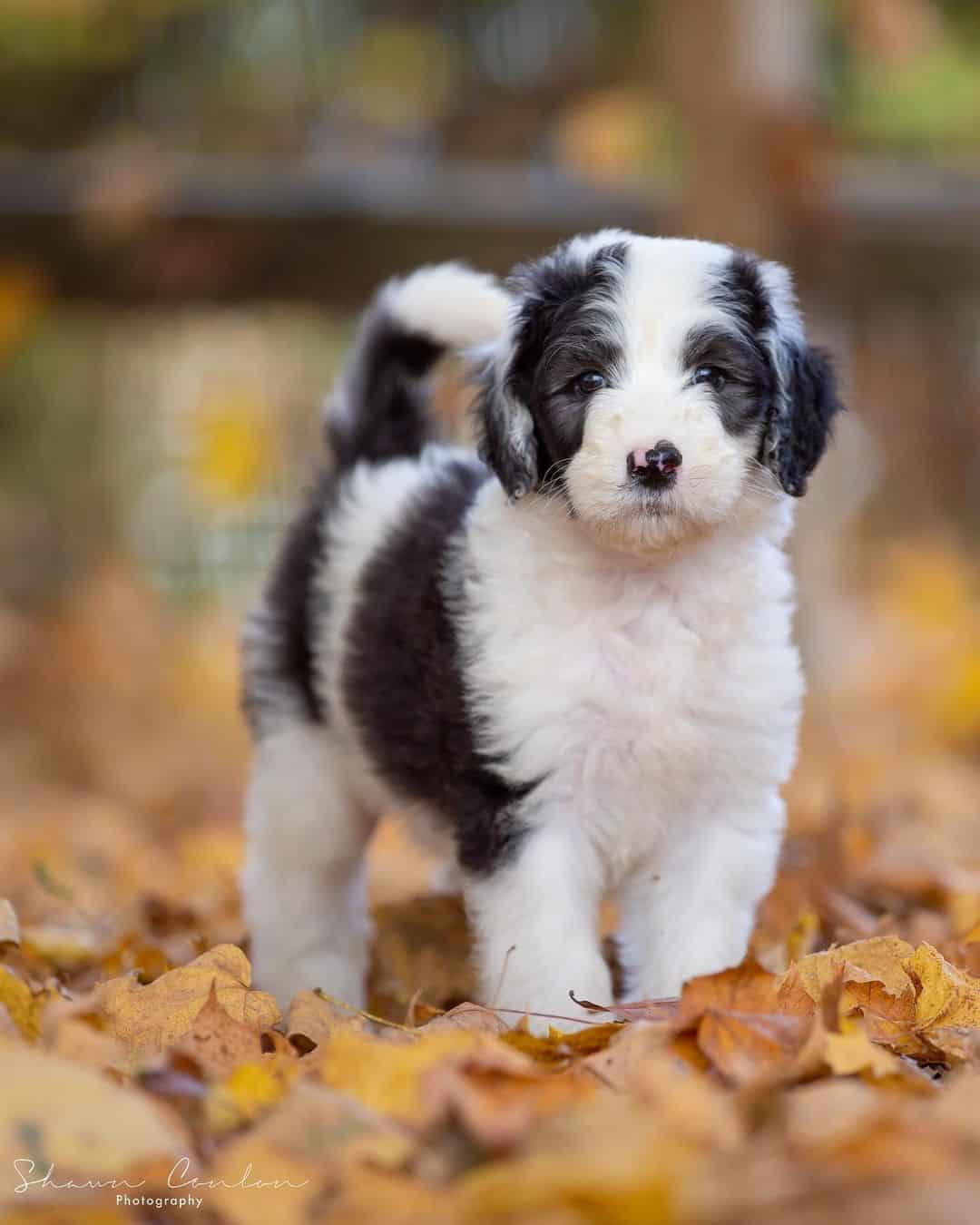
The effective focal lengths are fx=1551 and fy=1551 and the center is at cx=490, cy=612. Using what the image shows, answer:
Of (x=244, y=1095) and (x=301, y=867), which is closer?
(x=244, y=1095)

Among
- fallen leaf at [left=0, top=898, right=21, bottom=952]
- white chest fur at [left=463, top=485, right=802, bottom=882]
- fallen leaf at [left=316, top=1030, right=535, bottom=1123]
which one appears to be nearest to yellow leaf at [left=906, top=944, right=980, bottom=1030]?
white chest fur at [left=463, top=485, right=802, bottom=882]

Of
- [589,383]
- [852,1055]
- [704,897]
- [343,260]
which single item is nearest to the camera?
[852,1055]

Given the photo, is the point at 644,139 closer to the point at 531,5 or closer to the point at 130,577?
the point at 531,5

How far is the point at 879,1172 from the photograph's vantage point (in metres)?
1.54

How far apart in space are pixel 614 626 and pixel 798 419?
1.73ft

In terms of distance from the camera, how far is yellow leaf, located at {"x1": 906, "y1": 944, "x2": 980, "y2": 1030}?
2520 mm

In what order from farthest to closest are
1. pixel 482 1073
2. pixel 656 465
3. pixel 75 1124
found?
pixel 656 465 → pixel 482 1073 → pixel 75 1124

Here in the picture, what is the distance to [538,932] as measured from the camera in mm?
2852

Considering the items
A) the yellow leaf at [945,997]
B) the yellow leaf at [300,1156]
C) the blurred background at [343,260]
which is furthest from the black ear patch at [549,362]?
the blurred background at [343,260]

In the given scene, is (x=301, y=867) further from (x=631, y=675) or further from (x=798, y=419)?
(x=798, y=419)

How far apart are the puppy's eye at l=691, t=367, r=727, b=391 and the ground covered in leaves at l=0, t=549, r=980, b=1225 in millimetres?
1047

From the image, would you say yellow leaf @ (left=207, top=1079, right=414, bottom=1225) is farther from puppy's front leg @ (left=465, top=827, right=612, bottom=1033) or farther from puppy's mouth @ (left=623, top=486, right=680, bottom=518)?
puppy's mouth @ (left=623, top=486, right=680, bottom=518)

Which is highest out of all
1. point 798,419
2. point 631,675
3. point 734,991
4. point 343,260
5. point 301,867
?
point 343,260

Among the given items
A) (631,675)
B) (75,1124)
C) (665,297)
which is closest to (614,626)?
(631,675)
